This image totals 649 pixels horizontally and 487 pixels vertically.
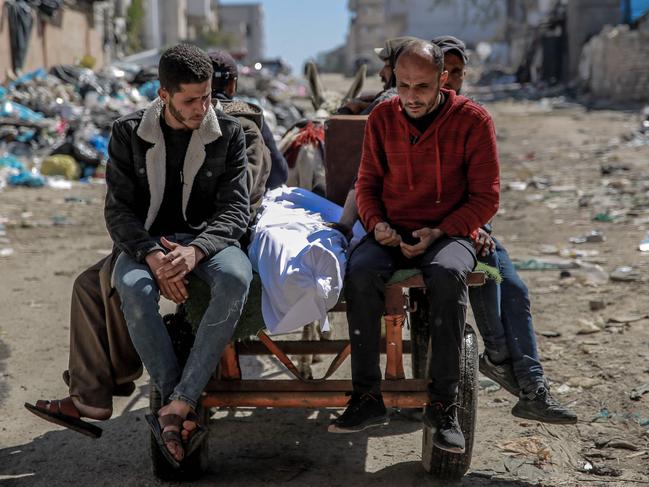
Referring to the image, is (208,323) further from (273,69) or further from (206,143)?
(273,69)

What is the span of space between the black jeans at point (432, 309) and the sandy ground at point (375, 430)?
0.57m

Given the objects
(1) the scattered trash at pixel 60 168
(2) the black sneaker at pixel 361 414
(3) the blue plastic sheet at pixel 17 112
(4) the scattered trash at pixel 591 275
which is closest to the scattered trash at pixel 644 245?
(4) the scattered trash at pixel 591 275

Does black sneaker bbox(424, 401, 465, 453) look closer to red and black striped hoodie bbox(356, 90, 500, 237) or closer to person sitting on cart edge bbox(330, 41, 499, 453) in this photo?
person sitting on cart edge bbox(330, 41, 499, 453)

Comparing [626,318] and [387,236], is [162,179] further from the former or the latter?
[626,318]

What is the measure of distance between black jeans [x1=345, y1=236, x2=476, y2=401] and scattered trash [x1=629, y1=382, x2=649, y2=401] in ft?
5.58

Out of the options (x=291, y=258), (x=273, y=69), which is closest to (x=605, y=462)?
(x=291, y=258)

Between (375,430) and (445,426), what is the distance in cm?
104

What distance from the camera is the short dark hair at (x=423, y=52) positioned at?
3602 millimetres

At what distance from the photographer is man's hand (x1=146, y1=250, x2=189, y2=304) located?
355cm

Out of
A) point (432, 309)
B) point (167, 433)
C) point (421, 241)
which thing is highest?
point (421, 241)

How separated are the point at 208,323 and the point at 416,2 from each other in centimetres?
6933

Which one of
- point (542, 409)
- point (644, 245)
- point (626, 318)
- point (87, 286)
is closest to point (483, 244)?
point (542, 409)

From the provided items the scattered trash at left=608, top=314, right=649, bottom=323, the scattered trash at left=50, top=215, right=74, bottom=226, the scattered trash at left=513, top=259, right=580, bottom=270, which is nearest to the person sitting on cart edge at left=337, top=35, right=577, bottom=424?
the scattered trash at left=608, top=314, right=649, bottom=323

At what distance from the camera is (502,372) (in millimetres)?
4074
